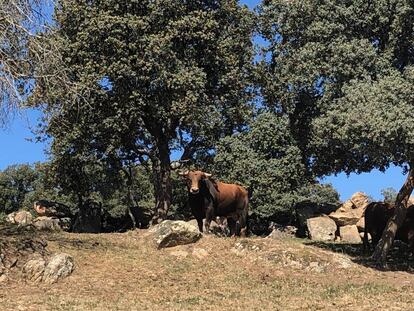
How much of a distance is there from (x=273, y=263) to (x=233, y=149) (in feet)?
41.4

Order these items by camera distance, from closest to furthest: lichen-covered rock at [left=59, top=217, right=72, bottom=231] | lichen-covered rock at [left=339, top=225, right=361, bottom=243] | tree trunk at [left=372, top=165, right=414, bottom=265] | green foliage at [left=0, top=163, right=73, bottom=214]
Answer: tree trunk at [left=372, top=165, right=414, bottom=265], lichen-covered rock at [left=339, top=225, right=361, bottom=243], lichen-covered rock at [left=59, top=217, right=72, bottom=231], green foliage at [left=0, top=163, right=73, bottom=214]

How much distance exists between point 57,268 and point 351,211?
788 inches

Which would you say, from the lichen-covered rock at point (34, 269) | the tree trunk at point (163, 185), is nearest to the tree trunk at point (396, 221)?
the lichen-covered rock at point (34, 269)

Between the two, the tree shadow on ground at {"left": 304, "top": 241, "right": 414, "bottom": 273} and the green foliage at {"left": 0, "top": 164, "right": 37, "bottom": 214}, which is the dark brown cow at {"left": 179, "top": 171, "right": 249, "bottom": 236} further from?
the green foliage at {"left": 0, "top": 164, "right": 37, "bottom": 214}

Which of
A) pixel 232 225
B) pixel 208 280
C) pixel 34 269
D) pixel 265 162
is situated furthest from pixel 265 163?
pixel 34 269

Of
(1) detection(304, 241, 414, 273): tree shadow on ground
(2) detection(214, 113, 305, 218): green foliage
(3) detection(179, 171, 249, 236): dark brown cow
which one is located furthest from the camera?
(2) detection(214, 113, 305, 218): green foliage

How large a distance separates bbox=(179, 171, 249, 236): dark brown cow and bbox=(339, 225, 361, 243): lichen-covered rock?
8341 mm

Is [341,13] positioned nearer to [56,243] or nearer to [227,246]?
[227,246]

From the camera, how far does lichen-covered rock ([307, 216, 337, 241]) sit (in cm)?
2794

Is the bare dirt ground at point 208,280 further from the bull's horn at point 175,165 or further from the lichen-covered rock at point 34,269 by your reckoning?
the bull's horn at point 175,165

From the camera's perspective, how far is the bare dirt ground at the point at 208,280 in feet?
35.6

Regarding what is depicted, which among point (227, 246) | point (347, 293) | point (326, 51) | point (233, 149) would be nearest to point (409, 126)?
point (347, 293)

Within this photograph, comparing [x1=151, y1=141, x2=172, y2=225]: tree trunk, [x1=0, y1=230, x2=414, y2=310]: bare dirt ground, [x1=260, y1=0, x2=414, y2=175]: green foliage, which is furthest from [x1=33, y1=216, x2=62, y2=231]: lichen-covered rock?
[x1=260, y1=0, x2=414, y2=175]: green foliage

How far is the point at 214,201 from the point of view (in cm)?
1975
